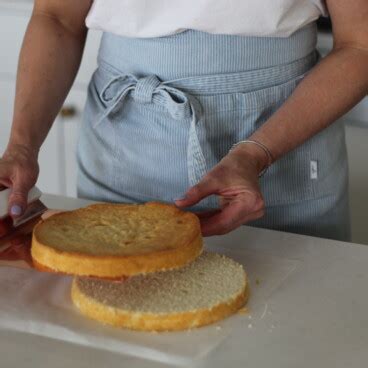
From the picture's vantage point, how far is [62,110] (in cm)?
230

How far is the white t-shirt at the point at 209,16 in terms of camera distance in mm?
1264

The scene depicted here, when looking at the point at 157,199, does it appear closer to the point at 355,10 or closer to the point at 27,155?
the point at 27,155

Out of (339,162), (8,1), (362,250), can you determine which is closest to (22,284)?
(362,250)

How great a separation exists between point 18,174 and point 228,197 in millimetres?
277

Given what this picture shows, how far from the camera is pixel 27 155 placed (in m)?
1.27

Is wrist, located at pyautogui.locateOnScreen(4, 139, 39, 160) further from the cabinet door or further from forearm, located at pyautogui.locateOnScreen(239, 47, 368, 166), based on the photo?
the cabinet door

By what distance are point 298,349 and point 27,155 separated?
0.51m

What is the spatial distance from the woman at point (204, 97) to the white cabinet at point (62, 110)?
0.84 meters

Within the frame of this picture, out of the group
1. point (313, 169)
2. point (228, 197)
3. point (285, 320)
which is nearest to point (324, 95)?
point (313, 169)

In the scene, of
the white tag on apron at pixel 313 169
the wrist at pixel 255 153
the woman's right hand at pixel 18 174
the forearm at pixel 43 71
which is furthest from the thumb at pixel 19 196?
the white tag on apron at pixel 313 169

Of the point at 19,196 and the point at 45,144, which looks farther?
the point at 45,144

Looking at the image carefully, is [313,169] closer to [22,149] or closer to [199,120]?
[199,120]

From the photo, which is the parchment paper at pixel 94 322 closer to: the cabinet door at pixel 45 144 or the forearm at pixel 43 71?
the forearm at pixel 43 71

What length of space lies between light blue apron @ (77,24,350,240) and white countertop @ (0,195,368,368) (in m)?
0.16
